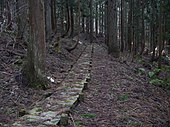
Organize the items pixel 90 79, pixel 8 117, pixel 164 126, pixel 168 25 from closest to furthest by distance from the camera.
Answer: pixel 8 117, pixel 164 126, pixel 90 79, pixel 168 25

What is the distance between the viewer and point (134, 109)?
721 centimetres

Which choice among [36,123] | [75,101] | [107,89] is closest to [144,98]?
[107,89]

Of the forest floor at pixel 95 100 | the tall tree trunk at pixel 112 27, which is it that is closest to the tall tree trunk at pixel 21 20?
the forest floor at pixel 95 100

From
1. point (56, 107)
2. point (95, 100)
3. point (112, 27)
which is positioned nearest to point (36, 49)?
point (95, 100)

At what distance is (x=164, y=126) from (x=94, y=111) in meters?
1.70

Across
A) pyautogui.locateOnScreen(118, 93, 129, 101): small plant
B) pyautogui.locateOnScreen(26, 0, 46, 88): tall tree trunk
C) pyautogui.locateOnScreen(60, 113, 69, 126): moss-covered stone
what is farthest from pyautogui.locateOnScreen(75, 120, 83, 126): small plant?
pyautogui.locateOnScreen(26, 0, 46, 88): tall tree trunk

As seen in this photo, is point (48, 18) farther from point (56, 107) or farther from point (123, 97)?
point (56, 107)

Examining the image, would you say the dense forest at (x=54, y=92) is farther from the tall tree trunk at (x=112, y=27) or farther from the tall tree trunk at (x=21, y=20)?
the tall tree trunk at (x=112, y=27)

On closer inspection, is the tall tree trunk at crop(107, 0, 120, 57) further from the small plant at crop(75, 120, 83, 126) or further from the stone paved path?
the small plant at crop(75, 120, 83, 126)

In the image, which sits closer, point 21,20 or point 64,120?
point 64,120

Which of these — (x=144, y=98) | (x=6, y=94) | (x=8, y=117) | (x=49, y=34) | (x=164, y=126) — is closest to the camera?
(x=8, y=117)

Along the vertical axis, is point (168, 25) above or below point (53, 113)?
above

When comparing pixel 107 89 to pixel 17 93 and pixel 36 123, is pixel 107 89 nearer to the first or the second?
pixel 17 93

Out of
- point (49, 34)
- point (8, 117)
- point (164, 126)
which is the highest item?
point (49, 34)
